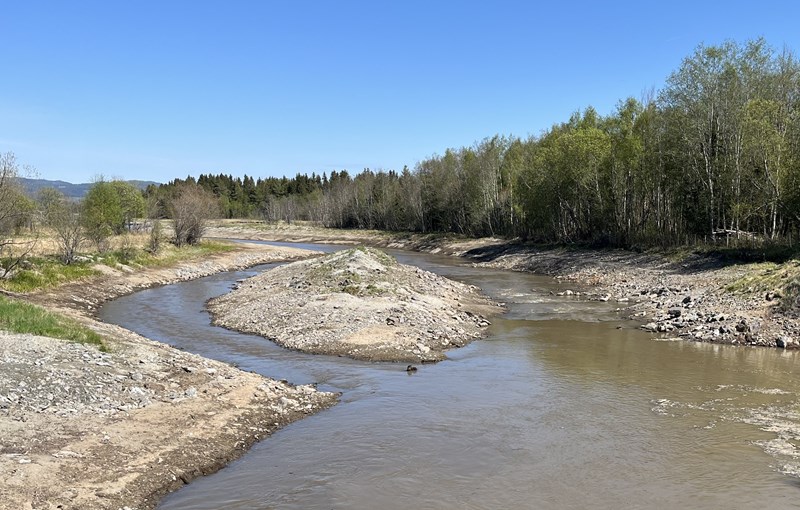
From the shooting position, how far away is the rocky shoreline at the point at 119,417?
1074 cm

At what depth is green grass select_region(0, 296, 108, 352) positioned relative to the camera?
62.2 feet

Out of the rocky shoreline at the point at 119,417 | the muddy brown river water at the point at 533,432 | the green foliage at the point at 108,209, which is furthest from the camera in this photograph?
the green foliage at the point at 108,209

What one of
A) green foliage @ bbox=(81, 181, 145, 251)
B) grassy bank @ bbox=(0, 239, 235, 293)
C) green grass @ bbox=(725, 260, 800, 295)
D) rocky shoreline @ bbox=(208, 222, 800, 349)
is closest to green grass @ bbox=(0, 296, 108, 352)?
grassy bank @ bbox=(0, 239, 235, 293)

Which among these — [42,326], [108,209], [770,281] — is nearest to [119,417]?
[42,326]

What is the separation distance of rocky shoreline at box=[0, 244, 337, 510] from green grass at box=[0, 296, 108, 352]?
801mm

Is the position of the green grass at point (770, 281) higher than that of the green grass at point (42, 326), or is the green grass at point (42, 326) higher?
the green grass at point (770, 281)

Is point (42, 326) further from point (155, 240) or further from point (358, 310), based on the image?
point (155, 240)

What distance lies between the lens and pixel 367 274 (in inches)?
1390

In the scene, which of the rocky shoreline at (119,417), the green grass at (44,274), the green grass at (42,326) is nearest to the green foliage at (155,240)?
the green grass at (44,274)

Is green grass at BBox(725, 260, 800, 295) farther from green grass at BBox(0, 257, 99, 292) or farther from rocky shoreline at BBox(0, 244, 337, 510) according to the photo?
green grass at BBox(0, 257, 99, 292)

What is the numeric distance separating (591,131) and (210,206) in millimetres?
50963

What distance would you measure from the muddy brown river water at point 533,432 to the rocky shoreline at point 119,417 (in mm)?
820

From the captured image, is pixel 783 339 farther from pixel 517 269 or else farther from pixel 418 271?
pixel 517 269

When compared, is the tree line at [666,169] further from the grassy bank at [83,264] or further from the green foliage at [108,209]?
the green foliage at [108,209]
